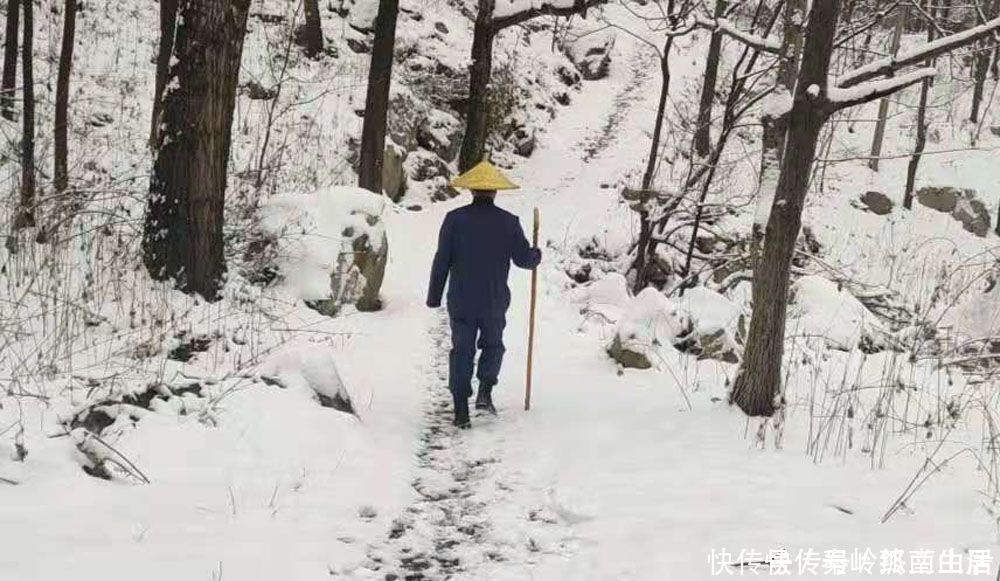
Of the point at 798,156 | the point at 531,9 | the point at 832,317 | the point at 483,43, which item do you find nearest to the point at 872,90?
the point at 798,156

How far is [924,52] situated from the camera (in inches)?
198

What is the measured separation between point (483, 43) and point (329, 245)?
871 cm

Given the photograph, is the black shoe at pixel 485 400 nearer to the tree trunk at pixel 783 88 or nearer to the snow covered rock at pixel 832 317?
the tree trunk at pixel 783 88

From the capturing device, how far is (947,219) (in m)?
24.9

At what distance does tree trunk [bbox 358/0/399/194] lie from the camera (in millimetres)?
12703

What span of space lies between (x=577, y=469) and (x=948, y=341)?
5495 millimetres

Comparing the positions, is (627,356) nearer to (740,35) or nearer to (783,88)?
(783,88)

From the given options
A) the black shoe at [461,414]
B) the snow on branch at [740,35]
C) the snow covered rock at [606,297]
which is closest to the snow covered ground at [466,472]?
the black shoe at [461,414]

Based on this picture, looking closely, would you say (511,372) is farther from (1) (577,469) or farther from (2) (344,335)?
(1) (577,469)

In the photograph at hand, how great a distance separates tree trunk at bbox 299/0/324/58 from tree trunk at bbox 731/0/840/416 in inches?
569

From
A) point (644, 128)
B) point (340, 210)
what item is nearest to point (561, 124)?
point (644, 128)


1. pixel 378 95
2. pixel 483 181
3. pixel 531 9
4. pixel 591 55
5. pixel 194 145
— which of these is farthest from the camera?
pixel 591 55

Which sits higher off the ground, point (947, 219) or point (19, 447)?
point (947, 219)

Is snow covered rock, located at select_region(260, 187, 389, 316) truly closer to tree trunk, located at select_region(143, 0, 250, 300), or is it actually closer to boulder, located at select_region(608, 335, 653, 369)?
tree trunk, located at select_region(143, 0, 250, 300)
